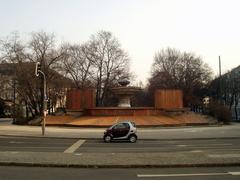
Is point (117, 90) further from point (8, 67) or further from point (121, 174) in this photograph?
point (121, 174)

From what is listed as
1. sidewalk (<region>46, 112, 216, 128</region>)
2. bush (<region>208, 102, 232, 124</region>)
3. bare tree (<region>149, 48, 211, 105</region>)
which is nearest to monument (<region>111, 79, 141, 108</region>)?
sidewalk (<region>46, 112, 216, 128</region>)

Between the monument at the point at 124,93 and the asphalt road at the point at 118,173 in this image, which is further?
the monument at the point at 124,93

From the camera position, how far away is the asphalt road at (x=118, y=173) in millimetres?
12727

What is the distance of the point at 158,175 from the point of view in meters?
13.2

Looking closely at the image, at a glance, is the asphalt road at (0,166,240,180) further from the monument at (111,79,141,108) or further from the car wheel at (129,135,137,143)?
the monument at (111,79,141,108)

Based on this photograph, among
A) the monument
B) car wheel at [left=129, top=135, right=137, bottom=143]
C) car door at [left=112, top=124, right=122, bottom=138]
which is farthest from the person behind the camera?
the monument

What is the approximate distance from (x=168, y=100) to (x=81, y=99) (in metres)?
11.7

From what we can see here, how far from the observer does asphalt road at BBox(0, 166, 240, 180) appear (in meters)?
12.7

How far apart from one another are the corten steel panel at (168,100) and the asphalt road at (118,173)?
46.0 metres

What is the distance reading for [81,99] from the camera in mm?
61656

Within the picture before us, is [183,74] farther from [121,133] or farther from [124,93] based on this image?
[121,133]

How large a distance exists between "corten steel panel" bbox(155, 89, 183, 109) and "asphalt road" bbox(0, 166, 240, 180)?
46.0 meters

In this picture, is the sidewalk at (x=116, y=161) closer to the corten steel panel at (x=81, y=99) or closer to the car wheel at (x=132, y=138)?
the car wheel at (x=132, y=138)

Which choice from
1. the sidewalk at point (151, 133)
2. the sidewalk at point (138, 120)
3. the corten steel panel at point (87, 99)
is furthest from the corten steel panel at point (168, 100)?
the sidewalk at point (151, 133)
